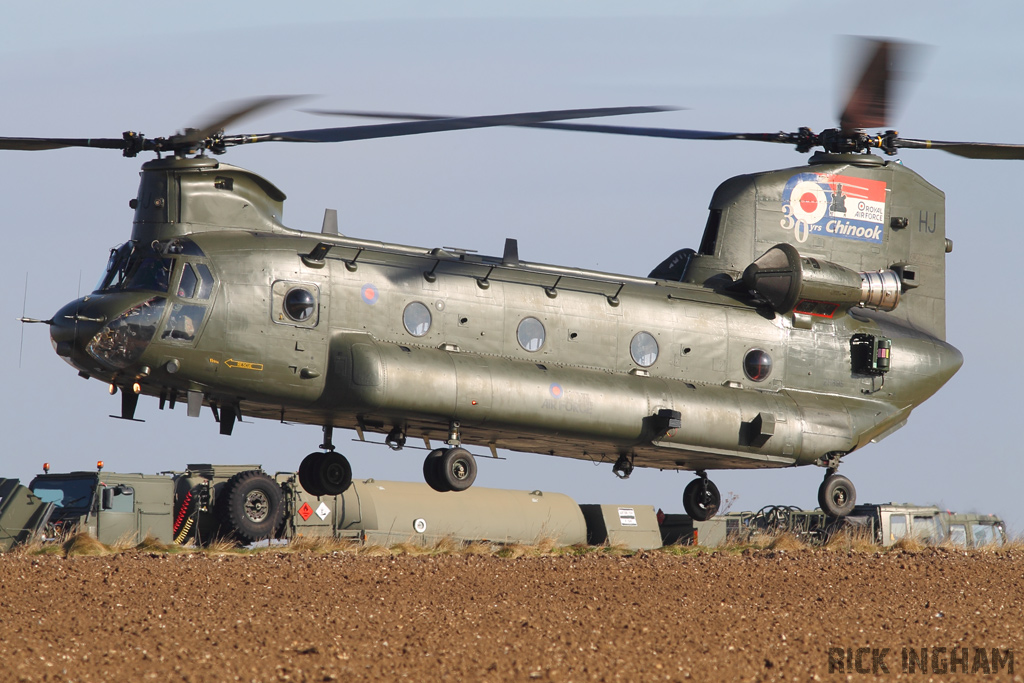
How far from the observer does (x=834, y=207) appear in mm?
21578

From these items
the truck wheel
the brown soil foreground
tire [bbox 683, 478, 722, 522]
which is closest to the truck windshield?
the truck wheel

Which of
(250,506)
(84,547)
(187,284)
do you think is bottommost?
(84,547)

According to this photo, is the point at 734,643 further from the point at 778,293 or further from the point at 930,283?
the point at 930,283

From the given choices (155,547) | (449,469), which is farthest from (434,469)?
(155,547)

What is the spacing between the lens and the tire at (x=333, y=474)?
18406 millimetres

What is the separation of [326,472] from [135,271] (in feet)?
13.7

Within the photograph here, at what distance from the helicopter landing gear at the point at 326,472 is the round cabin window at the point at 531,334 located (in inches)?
123

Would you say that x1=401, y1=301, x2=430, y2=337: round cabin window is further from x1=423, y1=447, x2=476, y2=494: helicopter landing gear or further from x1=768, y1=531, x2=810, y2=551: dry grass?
x1=768, y1=531, x2=810, y2=551: dry grass

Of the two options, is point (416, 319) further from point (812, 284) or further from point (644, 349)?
point (812, 284)

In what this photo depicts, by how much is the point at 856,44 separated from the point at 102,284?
37.3ft

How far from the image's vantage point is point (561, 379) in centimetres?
1814

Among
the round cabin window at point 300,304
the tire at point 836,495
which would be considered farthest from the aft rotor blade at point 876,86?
the round cabin window at point 300,304

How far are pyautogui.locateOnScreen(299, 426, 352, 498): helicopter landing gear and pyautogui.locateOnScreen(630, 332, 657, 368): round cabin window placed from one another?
477 centimetres

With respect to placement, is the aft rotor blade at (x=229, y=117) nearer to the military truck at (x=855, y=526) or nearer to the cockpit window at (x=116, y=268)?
the cockpit window at (x=116, y=268)
